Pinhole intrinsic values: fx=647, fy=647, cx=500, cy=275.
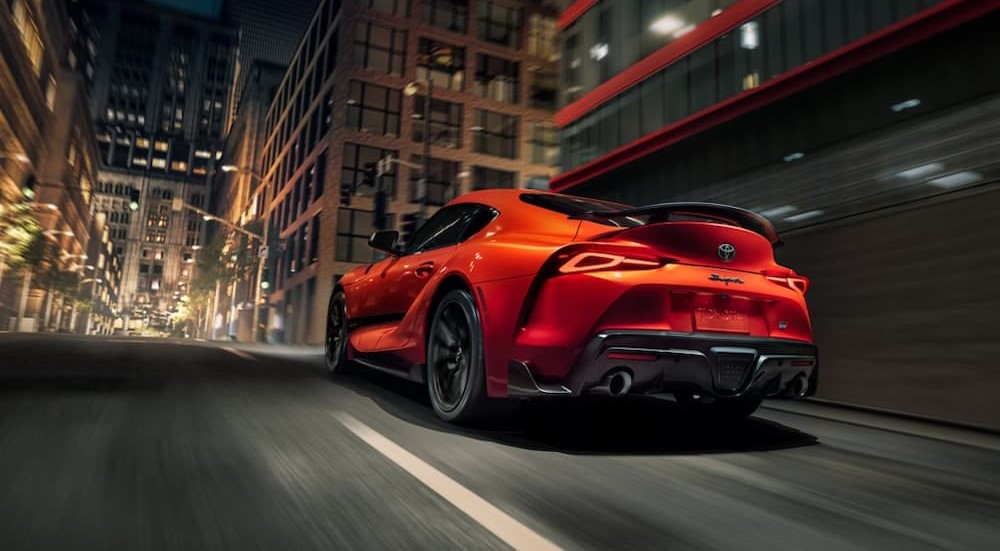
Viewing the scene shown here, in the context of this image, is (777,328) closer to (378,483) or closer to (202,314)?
(378,483)

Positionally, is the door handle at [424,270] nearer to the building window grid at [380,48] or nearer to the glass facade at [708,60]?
the glass facade at [708,60]

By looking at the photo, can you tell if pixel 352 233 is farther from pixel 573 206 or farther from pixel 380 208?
pixel 573 206

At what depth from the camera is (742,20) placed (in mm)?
11523

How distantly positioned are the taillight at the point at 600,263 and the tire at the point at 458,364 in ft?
2.29

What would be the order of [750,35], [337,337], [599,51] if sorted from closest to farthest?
[337,337] < [750,35] < [599,51]

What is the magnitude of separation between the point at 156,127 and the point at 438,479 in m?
198

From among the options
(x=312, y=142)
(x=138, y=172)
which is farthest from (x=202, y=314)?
(x=138, y=172)

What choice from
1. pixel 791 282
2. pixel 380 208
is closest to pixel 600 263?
pixel 791 282

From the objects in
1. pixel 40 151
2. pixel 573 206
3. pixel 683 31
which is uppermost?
pixel 40 151

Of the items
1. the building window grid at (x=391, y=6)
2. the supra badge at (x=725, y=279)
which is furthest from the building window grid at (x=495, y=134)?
the supra badge at (x=725, y=279)

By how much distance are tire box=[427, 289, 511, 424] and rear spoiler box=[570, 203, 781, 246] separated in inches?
36.1

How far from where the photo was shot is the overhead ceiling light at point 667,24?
1325 centimetres

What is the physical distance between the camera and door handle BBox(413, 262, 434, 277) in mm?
4566

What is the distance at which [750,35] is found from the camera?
1120 cm
